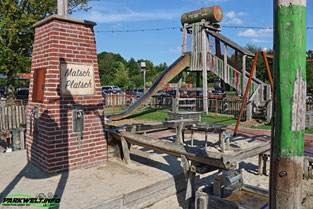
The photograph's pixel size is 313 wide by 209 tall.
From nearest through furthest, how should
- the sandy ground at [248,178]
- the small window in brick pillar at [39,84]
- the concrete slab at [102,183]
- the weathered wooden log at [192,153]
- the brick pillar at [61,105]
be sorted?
the weathered wooden log at [192,153]
the concrete slab at [102,183]
the sandy ground at [248,178]
the brick pillar at [61,105]
the small window in brick pillar at [39,84]

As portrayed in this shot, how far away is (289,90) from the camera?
93.8 inches

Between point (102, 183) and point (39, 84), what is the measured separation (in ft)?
7.52

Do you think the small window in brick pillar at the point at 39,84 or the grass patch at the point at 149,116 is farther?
the grass patch at the point at 149,116

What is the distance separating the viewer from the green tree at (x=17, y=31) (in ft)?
53.2

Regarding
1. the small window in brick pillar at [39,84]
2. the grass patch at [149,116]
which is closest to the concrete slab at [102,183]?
the small window in brick pillar at [39,84]

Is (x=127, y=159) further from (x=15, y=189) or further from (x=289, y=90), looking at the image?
(x=289, y=90)

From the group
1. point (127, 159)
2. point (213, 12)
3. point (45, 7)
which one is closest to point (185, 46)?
point (213, 12)

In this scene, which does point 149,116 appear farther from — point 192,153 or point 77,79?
point 192,153

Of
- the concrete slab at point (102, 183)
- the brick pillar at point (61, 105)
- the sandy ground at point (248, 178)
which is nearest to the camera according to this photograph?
the concrete slab at point (102, 183)

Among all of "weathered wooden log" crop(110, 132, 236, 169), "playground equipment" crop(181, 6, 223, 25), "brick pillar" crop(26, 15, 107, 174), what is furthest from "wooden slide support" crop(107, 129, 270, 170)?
"playground equipment" crop(181, 6, 223, 25)

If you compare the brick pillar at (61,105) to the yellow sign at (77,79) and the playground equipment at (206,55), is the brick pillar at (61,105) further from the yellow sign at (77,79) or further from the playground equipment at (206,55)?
the playground equipment at (206,55)

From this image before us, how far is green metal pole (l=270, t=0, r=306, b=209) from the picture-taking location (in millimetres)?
2371

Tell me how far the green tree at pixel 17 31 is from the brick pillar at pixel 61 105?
12730 mm

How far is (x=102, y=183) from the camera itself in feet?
15.0
